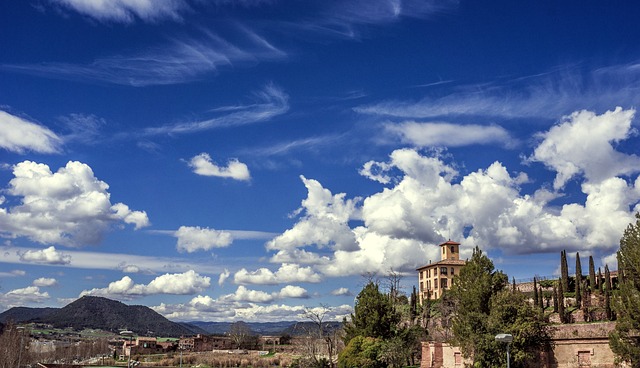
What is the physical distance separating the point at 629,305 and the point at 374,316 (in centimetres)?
2302

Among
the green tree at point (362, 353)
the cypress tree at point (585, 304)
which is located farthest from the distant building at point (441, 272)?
the green tree at point (362, 353)

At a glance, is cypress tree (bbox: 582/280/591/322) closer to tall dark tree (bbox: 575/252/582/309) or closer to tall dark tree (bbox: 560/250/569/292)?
tall dark tree (bbox: 575/252/582/309)

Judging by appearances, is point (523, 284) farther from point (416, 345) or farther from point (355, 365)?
point (355, 365)

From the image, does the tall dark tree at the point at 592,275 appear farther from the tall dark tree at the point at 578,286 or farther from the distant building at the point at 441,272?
the distant building at the point at 441,272

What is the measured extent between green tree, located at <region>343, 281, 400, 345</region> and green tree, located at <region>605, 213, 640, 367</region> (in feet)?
68.4

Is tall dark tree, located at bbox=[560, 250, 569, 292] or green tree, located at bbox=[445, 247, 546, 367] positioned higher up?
tall dark tree, located at bbox=[560, 250, 569, 292]

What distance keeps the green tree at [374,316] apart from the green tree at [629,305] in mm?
20837

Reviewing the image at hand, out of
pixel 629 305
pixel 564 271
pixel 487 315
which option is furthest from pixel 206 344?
pixel 629 305

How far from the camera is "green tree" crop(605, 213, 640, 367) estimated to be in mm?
33969

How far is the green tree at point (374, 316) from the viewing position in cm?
5234

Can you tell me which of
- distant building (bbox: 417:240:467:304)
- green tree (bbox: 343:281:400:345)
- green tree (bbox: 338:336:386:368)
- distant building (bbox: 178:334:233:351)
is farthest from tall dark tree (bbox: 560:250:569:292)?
distant building (bbox: 178:334:233:351)

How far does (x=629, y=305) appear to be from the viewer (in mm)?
33938

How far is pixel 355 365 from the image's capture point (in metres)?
50.4

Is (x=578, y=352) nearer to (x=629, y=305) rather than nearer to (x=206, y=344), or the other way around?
(x=629, y=305)
